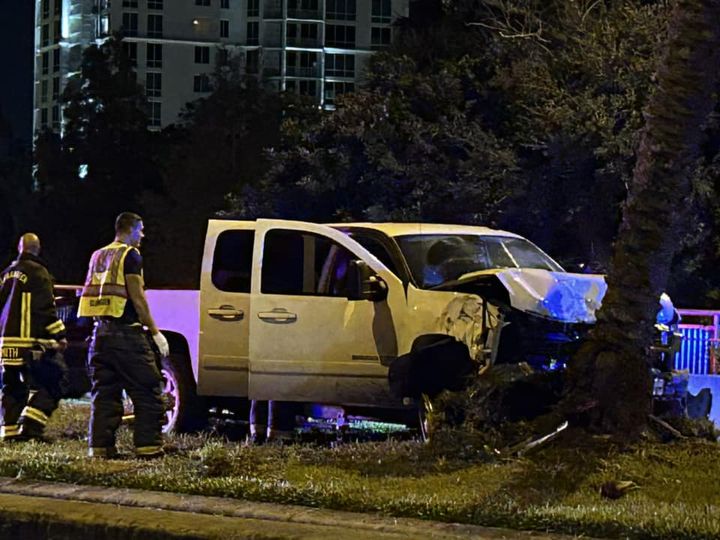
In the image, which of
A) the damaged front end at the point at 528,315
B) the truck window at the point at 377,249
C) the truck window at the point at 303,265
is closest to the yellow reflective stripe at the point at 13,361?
the truck window at the point at 303,265

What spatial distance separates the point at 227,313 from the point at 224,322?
0.08 meters

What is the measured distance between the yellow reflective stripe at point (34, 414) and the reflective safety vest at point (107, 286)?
1393 mm

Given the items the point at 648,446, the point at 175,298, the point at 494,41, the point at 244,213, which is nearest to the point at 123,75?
the point at 244,213

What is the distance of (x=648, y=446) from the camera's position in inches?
291

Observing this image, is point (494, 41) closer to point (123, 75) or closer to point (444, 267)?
point (444, 267)

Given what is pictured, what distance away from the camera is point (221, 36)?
316ft

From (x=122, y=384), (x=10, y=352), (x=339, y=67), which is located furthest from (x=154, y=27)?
(x=122, y=384)

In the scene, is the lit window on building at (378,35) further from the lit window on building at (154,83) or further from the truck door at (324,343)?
the truck door at (324,343)

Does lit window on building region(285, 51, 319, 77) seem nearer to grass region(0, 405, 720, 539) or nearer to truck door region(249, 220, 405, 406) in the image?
truck door region(249, 220, 405, 406)

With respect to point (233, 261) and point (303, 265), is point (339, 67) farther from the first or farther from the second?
point (303, 265)

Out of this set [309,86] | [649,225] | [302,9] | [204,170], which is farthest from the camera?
[302,9]

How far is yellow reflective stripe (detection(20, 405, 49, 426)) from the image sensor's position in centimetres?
925

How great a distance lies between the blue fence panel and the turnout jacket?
24.4 ft

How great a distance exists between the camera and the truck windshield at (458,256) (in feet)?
31.7
